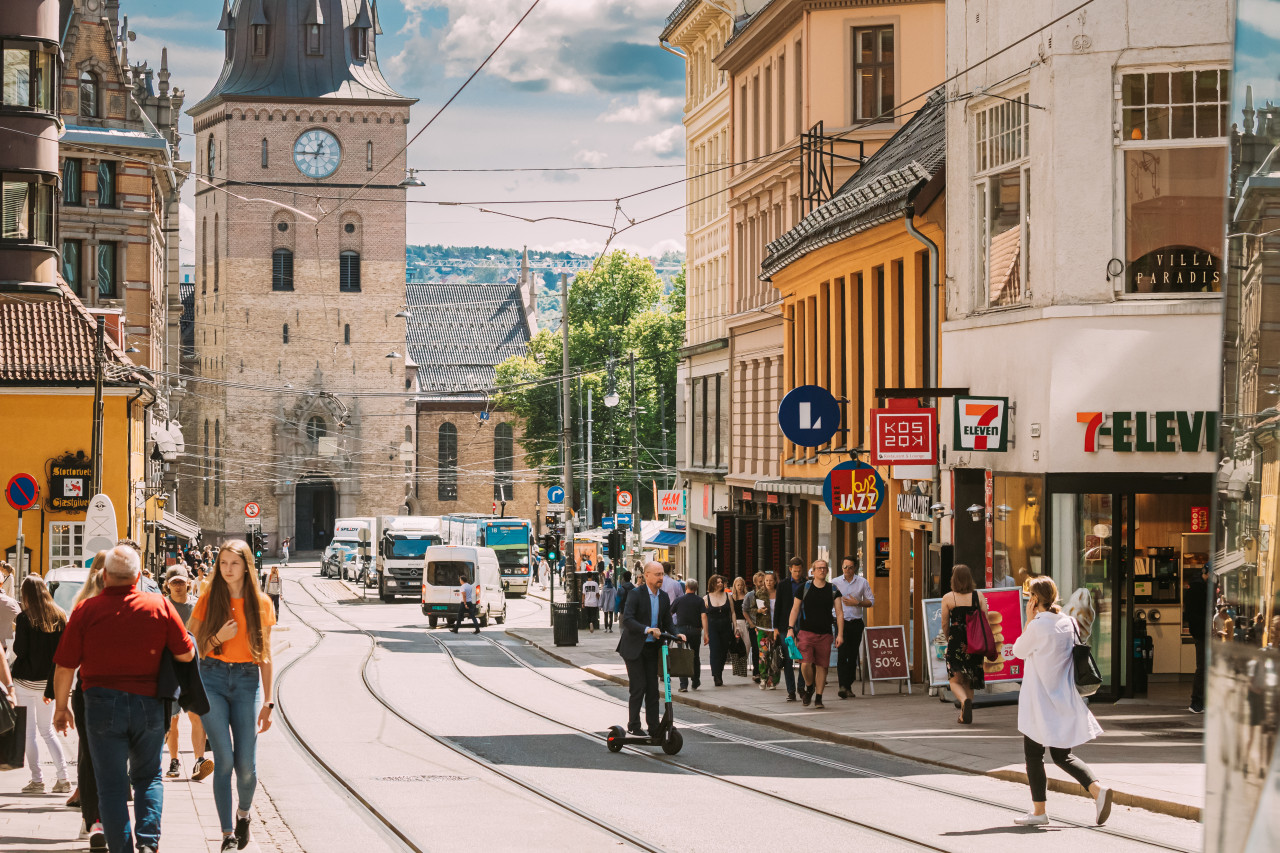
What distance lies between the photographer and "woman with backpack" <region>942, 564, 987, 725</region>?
1673 cm

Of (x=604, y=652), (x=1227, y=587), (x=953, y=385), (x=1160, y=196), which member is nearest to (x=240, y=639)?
(x=1227, y=587)

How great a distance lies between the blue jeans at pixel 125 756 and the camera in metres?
8.41

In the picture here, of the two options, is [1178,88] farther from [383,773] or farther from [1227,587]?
[1227,587]

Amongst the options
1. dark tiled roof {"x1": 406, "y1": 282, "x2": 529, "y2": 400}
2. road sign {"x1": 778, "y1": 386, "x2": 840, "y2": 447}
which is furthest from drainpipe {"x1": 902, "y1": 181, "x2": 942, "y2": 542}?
dark tiled roof {"x1": 406, "y1": 282, "x2": 529, "y2": 400}

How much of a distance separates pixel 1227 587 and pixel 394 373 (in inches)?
3813

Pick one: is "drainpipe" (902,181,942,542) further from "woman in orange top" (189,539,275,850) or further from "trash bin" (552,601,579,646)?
"trash bin" (552,601,579,646)

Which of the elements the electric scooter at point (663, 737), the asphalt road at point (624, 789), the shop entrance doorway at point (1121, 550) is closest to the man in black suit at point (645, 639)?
the electric scooter at point (663, 737)

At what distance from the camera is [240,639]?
9.65 m

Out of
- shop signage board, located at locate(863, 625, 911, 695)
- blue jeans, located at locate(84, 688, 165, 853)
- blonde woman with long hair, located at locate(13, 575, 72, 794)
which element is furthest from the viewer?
shop signage board, located at locate(863, 625, 911, 695)

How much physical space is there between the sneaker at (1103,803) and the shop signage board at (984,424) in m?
8.01

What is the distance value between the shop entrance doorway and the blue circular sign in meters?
3.38

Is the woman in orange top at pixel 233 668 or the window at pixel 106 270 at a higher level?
the window at pixel 106 270

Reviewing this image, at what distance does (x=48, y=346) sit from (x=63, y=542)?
189 inches

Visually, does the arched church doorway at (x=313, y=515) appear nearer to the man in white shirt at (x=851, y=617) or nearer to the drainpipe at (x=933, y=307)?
the drainpipe at (x=933, y=307)
